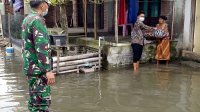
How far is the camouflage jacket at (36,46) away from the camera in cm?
428

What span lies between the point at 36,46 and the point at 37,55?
0.13 m

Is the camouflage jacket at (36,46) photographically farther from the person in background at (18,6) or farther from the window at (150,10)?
the person in background at (18,6)

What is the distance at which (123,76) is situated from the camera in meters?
8.80

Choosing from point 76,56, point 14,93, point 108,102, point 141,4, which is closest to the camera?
point 108,102

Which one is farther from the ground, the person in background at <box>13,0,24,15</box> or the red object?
the person in background at <box>13,0,24,15</box>

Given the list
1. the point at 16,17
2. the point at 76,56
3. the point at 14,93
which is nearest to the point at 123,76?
the point at 76,56

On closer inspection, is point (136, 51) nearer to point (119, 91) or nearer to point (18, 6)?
point (119, 91)

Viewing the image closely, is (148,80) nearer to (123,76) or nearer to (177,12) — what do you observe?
(123,76)

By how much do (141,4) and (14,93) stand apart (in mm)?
6515

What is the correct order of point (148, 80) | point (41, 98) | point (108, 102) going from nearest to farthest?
point (41, 98)
point (108, 102)
point (148, 80)

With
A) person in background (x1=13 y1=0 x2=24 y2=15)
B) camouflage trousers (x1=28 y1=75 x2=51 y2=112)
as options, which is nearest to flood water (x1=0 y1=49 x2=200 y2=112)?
camouflage trousers (x1=28 y1=75 x2=51 y2=112)

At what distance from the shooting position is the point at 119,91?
7336 millimetres

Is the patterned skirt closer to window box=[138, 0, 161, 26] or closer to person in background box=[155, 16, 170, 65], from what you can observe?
person in background box=[155, 16, 170, 65]

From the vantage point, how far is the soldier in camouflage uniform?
14.1 feet
